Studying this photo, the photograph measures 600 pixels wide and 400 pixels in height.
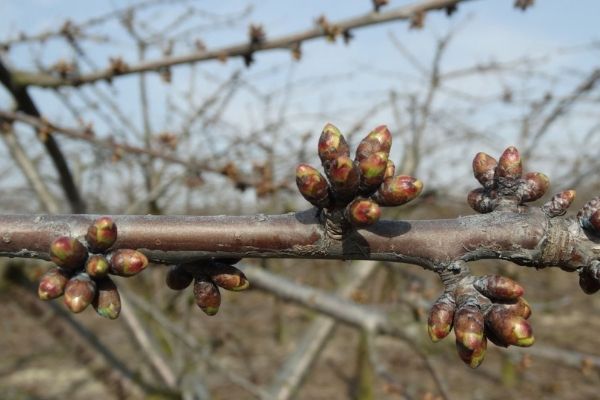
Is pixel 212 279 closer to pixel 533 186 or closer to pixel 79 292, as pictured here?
pixel 79 292

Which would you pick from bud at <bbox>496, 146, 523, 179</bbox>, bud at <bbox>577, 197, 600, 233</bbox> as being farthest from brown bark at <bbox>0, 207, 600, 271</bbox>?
bud at <bbox>496, 146, 523, 179</bbox>

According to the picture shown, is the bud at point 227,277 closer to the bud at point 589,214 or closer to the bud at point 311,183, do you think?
the bud at point 311,183

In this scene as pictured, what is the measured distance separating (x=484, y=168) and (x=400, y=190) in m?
0.32

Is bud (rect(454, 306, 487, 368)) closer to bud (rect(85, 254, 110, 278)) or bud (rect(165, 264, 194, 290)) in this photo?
bud (rect(165, 264, 194, 290))

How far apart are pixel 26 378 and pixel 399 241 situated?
9.57 meters

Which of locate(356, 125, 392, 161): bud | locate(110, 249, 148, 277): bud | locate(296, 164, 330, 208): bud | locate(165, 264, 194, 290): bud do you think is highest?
locate(356, 125, 392, 161): bud

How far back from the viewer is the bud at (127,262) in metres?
0.97

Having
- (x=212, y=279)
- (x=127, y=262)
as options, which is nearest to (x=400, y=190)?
(x=212, y=279)

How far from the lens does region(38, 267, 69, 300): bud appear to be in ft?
3.24

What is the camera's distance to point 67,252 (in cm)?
96

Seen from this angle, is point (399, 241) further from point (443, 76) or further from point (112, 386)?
point (443, 76)

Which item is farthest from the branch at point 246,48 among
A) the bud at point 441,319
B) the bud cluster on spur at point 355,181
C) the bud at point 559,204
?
the bud at point 441,319

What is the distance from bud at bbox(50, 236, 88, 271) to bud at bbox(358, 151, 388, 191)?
0.51 meters

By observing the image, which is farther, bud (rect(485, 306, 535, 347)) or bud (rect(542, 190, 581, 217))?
bud (rect(542, 190, 581, 217))
